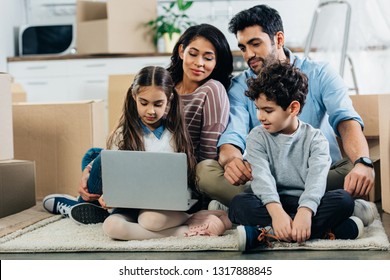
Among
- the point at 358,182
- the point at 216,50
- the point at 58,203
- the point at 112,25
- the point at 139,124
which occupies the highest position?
the point at 112,25

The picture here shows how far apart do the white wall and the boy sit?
2.19 m

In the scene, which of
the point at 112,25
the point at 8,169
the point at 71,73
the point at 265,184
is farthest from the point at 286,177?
the point at 71,73

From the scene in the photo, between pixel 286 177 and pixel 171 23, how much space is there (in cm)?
215

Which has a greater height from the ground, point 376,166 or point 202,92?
point 202,92

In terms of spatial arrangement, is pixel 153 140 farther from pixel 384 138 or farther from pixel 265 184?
pixel 384 138

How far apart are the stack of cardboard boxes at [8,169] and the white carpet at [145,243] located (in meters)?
0.32

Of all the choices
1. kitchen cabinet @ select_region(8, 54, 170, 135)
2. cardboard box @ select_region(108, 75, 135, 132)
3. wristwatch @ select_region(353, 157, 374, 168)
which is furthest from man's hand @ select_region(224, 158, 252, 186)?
kitchen cabinet @ select_region(8, 54, 170, 135)

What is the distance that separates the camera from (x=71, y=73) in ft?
10.6

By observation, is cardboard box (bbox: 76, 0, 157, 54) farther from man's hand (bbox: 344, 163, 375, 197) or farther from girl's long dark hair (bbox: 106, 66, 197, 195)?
man's hand (bbox: 344, 163, 375, 197)

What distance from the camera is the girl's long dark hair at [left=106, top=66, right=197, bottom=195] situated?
1.29 metres

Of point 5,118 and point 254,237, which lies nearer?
point 254,237

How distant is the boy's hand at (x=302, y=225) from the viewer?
3.92ft
